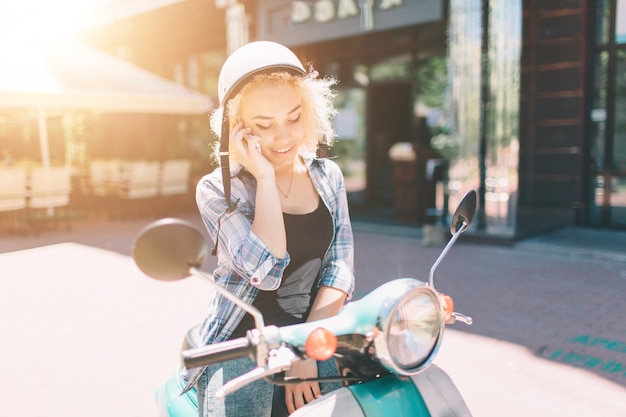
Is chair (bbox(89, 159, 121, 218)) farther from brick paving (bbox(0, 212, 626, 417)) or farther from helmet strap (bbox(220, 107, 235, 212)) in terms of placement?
helmet strap (bbox(220, 107, 235, 212))

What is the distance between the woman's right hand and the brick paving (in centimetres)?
210

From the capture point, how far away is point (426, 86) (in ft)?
33.7

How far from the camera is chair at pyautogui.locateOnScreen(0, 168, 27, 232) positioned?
357 inches

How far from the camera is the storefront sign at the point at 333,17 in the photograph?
323 inches

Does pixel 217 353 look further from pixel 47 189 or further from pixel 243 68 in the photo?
pixel 47 189

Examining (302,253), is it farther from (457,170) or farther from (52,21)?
(52,21)

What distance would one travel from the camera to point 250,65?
66.4 inches

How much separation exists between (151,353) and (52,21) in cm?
1286

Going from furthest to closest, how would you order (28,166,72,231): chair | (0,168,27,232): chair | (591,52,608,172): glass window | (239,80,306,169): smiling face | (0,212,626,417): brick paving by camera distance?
(28,166,72,231): chair
(0,168,27,232): chair
(591,52,608,172): glass window
(0,212,626,417): brick paving
(239,80,306,169): smiling face

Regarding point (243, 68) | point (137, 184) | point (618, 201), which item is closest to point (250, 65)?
point (243, 68)

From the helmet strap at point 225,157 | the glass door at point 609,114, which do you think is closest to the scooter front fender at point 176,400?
the helmet strap at point 225,157

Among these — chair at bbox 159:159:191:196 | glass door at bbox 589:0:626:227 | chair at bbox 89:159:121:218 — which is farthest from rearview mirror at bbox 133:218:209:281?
chair at bbox 89:159:121:218

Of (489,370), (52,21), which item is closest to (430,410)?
(489,370)

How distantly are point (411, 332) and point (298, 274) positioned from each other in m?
0.65
